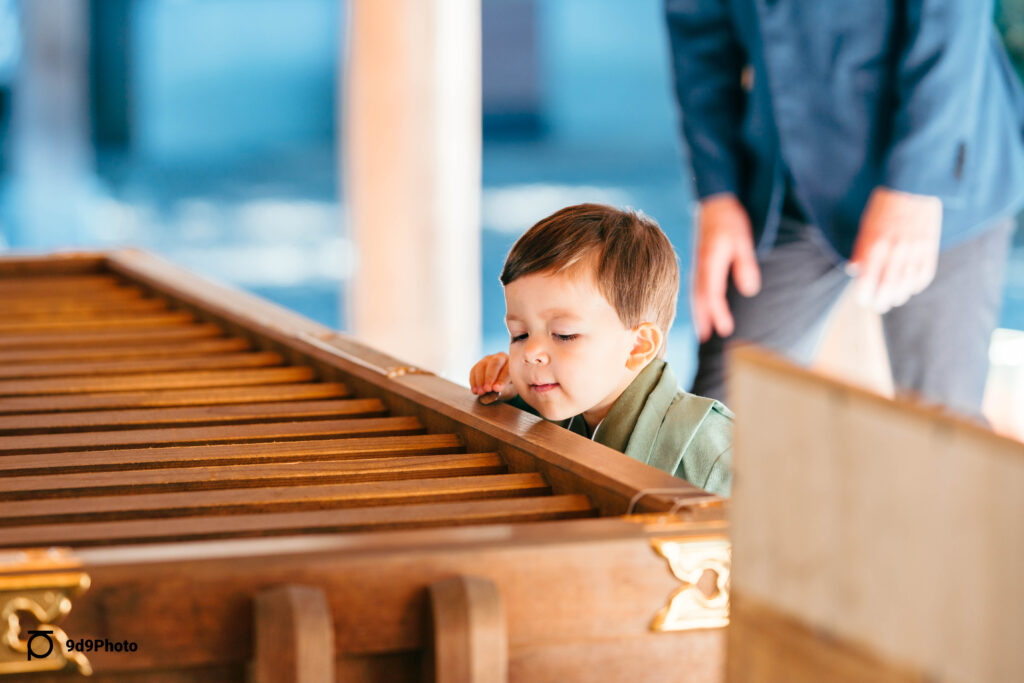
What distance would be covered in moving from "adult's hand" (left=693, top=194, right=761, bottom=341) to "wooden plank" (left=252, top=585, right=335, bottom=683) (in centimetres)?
162

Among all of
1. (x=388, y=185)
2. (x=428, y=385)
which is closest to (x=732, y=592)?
(x=428, y=385)

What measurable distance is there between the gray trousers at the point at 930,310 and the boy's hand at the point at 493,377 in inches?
33.3

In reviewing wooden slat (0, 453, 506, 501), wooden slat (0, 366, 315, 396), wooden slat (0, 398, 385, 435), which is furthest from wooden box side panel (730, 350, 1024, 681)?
wooden slat (0, 366, 315, 396)

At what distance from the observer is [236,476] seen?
46.4 inches

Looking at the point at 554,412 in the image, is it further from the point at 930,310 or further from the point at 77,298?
the point at 77,298

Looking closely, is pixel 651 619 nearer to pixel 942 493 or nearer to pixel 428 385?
pixel 942 493

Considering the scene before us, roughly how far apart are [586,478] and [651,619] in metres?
0.22

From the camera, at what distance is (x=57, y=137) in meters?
10.5

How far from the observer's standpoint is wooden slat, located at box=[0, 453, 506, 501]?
44.8 inches

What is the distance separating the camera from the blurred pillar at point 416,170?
4656 mm

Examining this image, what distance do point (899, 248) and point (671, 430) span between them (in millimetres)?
891

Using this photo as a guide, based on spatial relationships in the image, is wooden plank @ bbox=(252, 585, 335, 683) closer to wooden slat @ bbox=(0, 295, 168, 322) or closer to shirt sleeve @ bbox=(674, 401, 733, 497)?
shirt sleeve @ bbox=(674, 401, 733, 497)

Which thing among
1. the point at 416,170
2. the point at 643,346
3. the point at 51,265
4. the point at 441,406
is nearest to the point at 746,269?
the point at 643,346

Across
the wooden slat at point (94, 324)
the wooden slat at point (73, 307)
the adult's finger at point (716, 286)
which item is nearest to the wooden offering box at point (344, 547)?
the wooden slat at point (94, 324)
